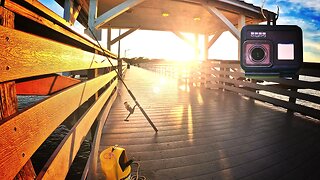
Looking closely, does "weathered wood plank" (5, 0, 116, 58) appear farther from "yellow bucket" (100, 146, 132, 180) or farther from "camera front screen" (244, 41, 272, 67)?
"camera front screen" (244, 41, 272, 67)

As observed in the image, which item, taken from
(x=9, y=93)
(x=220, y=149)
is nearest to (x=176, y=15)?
(x=220, y=149)

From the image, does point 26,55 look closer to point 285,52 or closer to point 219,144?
point 285,52

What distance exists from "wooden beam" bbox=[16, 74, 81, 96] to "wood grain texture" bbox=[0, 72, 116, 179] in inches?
49.1

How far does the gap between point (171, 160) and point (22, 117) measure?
2067mm

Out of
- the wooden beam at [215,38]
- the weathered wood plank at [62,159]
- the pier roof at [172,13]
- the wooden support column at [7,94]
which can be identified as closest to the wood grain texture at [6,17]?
the wooden support column at [7,94]

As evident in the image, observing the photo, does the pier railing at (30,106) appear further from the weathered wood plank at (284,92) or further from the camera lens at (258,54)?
the weathered wood plank at (284,92)

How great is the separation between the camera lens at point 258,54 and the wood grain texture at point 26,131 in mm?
1589

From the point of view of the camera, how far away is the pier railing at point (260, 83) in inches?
188

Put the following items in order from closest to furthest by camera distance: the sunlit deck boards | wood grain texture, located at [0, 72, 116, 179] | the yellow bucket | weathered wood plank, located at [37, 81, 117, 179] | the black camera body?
wood grain texture, located at [0, 72, 116, 179] → weathered wood plank, located at [37, 81, 117, 179] → the black camera body → the yellow bucket → the sunlit deck boards

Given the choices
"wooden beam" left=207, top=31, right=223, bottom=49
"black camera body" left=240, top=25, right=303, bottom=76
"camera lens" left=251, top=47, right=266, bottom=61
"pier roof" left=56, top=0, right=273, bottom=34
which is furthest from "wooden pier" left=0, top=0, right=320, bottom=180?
"wooden beam" left=207, top=31, right=223, bottom=49

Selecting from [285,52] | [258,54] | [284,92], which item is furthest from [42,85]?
[284,92]

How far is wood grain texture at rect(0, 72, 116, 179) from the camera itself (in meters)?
0.81

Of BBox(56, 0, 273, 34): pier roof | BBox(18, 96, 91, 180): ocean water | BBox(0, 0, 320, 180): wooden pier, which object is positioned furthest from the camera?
BBox(56, 0, 273, 34): pier roof

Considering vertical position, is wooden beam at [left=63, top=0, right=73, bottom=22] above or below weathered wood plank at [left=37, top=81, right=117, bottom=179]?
above
